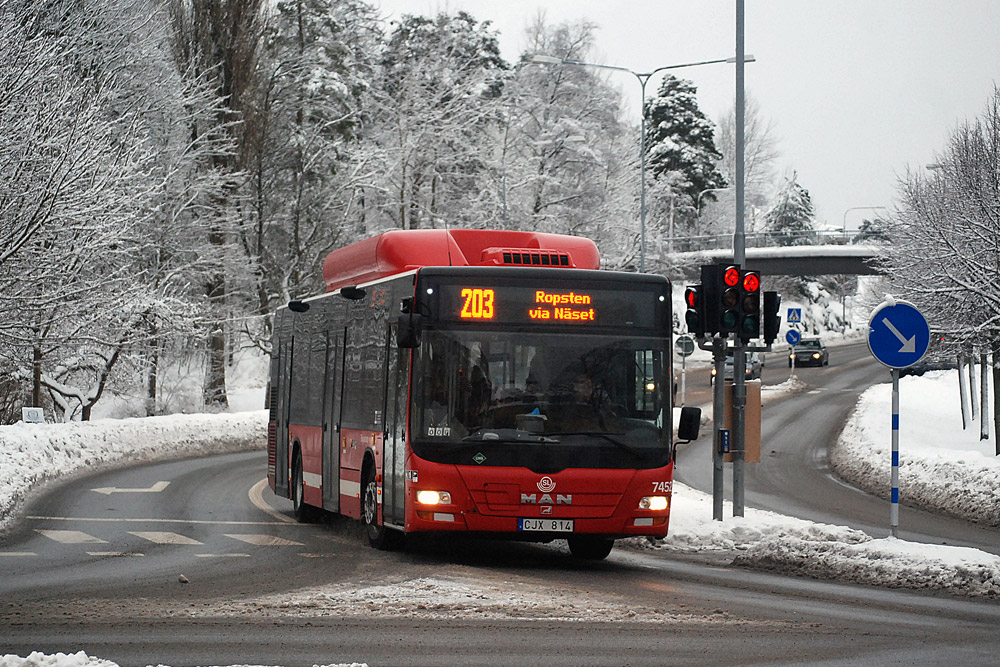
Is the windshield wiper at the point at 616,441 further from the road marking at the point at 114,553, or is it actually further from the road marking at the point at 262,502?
the road marking at the point at 262,502

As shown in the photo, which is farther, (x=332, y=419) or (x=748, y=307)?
(x=748, y=307)

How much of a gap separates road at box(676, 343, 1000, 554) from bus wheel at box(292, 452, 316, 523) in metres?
7.57

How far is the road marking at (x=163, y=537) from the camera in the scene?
1572 cm

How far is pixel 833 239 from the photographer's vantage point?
7919 centimetres

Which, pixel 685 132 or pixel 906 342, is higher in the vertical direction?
pixel 685 132

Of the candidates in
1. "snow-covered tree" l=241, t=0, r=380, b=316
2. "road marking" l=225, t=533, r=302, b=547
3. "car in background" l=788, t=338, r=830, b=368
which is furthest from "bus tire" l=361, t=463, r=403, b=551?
"car in background" l=788, t=338, r=830, b=368

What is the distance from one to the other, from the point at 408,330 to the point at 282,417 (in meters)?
7.42

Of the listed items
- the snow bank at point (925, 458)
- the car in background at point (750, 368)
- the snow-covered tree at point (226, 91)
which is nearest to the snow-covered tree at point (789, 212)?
the car in background at point (750, 368)

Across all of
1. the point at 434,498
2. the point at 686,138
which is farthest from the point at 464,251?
the point at 686,138

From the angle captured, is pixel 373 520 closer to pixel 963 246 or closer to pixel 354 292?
pixel 354 292

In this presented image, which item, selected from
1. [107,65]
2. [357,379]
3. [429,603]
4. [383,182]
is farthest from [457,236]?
[383,182]

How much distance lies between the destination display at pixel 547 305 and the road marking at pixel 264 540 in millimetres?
3490

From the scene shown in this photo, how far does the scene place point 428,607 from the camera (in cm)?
1059

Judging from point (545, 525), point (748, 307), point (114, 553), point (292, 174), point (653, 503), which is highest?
point (292, 174)
